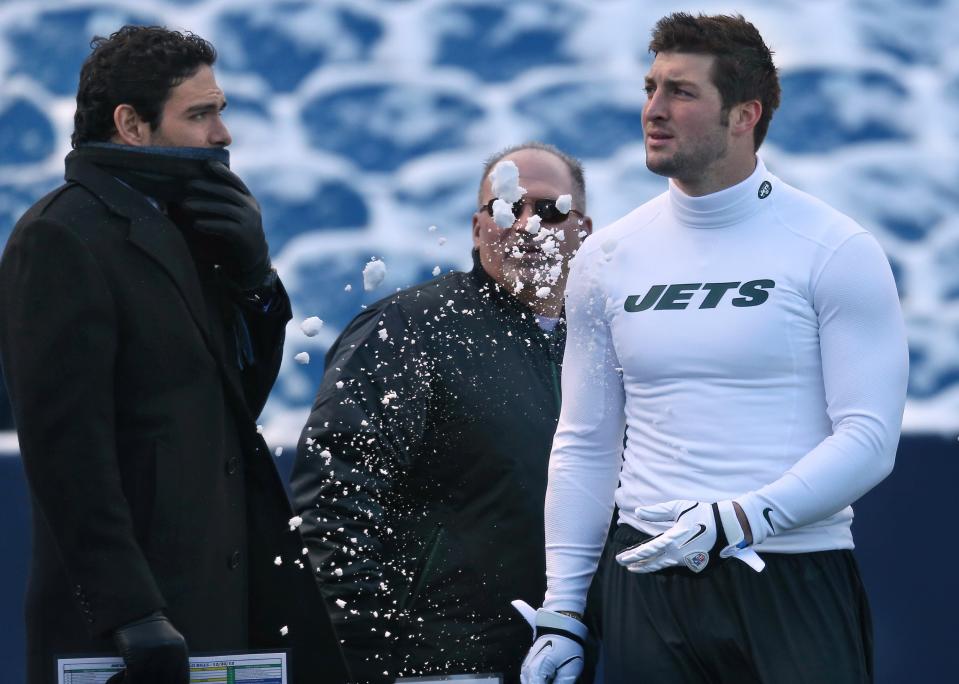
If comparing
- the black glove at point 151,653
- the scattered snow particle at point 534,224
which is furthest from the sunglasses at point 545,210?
the black glove at point 151,653

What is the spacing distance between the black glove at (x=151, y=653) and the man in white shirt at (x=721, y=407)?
2.12 feet

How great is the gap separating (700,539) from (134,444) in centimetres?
87

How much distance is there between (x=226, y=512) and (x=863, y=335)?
3.41 ft

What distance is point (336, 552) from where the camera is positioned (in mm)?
2877

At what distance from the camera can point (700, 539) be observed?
2.29m

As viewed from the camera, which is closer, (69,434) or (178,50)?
(69,434)

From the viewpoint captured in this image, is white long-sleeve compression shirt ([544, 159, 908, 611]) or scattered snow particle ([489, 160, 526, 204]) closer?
white long-sleeve compression shirt ([544, 159, 908, 611])

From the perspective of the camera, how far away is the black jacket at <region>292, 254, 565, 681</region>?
2875 mm

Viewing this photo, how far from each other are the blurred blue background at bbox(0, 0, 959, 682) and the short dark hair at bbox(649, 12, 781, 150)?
76.2 inches

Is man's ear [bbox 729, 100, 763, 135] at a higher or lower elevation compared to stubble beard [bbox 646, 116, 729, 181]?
higher

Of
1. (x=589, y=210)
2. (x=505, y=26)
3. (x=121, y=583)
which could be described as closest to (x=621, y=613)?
(x=121, y=583)

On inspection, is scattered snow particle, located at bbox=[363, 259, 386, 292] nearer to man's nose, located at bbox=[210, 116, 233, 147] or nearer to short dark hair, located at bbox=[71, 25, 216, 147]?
man's nose, located at bbox=[210, 116, 233, 147]

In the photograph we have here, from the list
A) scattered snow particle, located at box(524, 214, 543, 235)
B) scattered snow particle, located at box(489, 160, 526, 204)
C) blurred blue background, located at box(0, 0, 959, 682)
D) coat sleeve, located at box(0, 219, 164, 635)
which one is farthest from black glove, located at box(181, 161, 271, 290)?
blurred blue background, located at box(0, 0, 959, 682)

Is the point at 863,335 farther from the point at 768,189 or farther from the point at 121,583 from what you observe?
the point at 121,583
